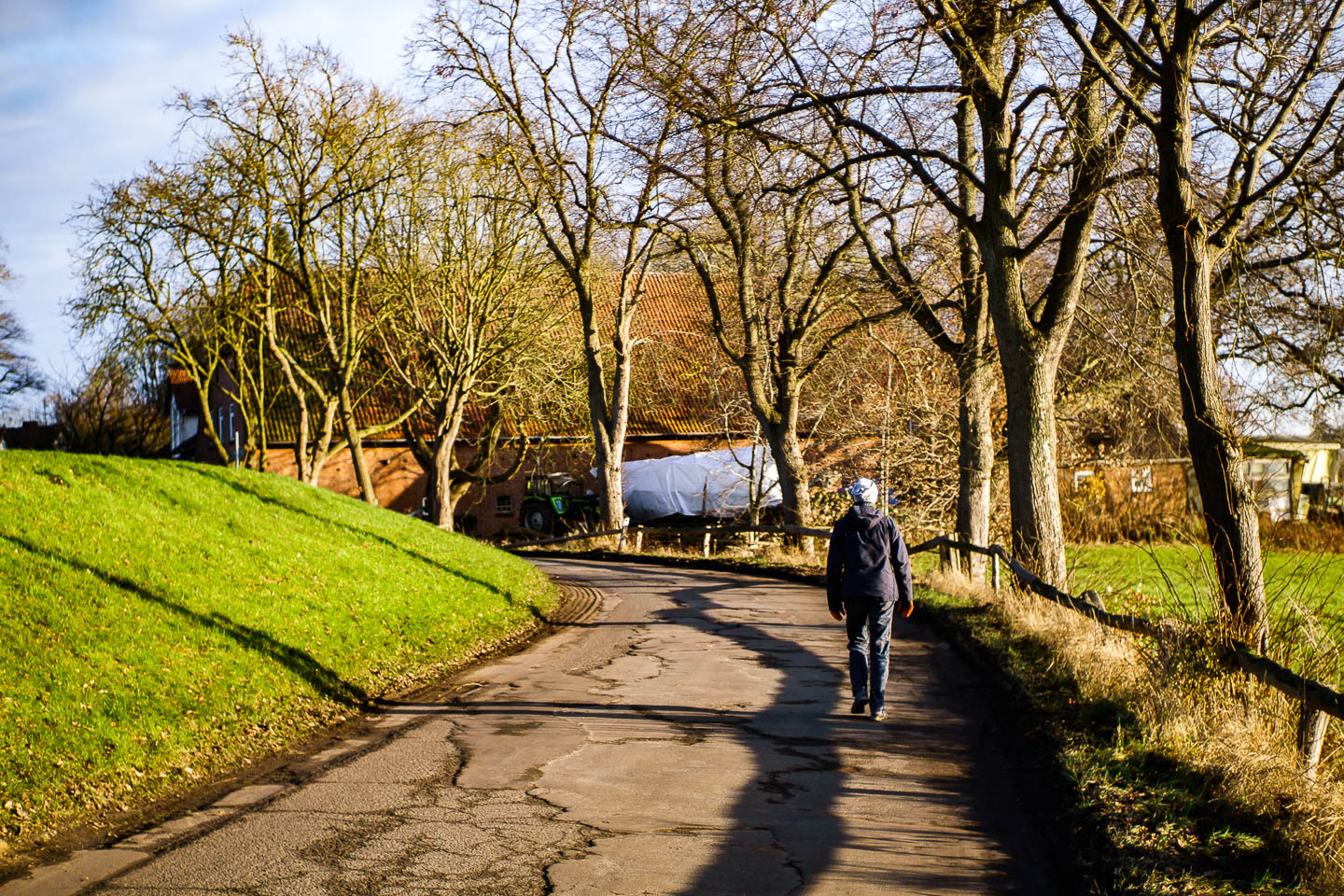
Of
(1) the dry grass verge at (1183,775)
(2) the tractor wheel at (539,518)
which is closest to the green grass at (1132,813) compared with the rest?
(1) the dry grass verge at (1183,775)

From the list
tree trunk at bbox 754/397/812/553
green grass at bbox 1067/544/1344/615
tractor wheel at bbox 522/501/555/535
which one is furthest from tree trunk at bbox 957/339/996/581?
tractor wheel at bbox 522/501/555/535

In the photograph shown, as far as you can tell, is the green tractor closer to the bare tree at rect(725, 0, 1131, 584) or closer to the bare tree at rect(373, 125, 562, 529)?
the bare tree at rect(373, 125, 562, 529)

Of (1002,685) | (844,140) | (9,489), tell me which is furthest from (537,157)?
(1002,685)

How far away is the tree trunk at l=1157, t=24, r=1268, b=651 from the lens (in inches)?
353

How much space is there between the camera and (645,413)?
4481 centimetres

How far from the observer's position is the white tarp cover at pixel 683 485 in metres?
37.3

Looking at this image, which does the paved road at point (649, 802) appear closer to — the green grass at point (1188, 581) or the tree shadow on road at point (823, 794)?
the tree shadow on road at point (823, 794)

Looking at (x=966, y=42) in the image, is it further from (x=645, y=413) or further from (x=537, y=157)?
(x=645, y=413)

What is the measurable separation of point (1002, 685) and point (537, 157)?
20.7m

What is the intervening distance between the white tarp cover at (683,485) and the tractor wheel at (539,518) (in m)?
2.59

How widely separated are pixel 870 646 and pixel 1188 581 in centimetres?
244

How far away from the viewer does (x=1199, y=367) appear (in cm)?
943

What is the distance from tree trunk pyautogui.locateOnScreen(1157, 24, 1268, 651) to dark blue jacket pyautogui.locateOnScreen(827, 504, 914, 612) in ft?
7.82

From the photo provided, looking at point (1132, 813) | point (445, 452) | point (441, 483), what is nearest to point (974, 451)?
point (1132, 813)
